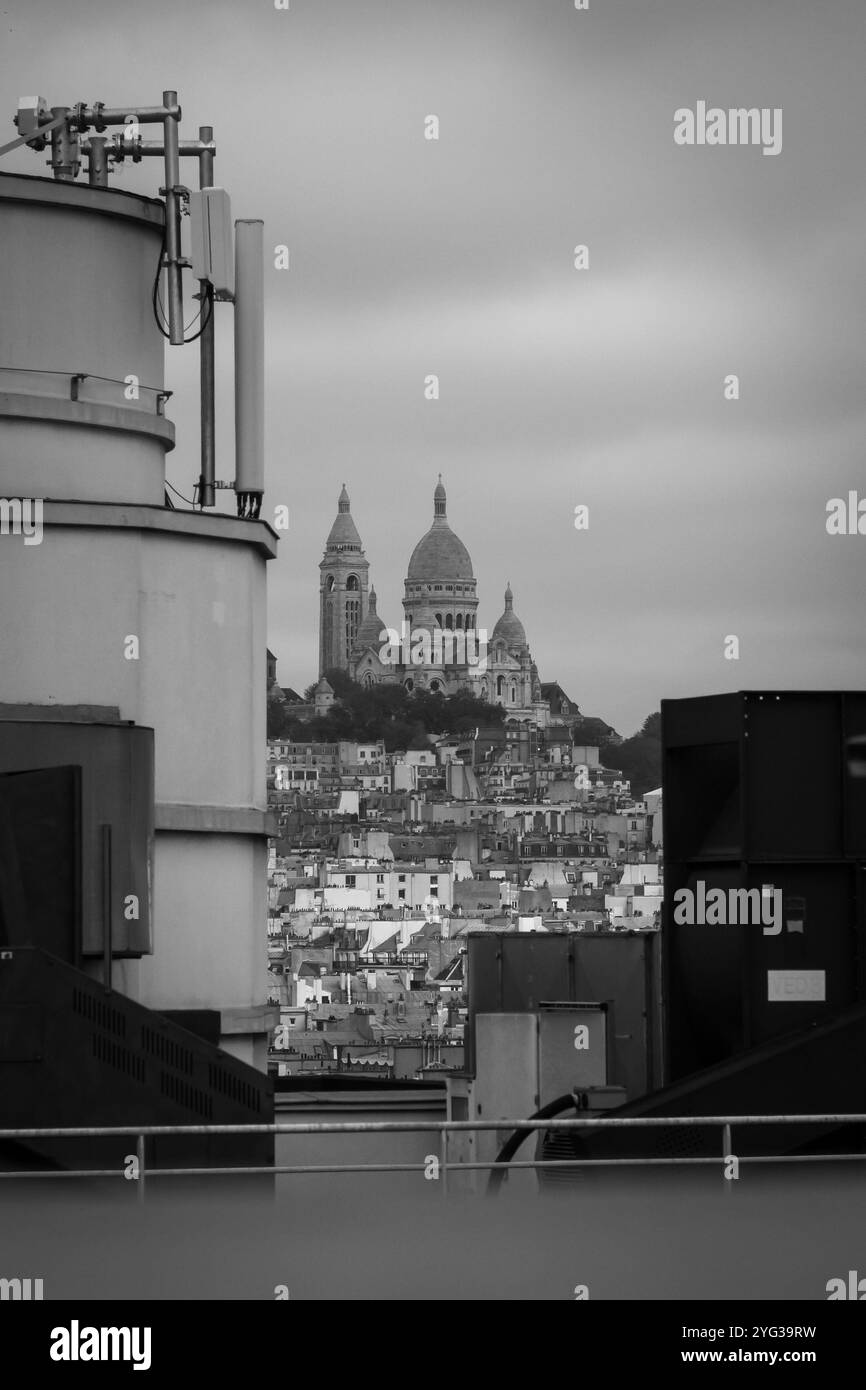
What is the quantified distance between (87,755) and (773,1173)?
506 cm

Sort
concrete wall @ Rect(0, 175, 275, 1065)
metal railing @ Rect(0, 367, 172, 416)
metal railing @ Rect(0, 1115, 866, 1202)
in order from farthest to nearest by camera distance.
Result: metal railing @ Rect(0, 367, 172, 416) < concrete wall @ Rect(0, 175, 275, 1065) < metal railing @ Rect(0, 1115, 866, 1202)

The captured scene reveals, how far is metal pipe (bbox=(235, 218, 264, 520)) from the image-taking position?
54.2 ft

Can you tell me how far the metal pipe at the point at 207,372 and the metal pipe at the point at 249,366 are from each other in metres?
0.20

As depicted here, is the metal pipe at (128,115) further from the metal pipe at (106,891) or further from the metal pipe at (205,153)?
the metal pipe at (106,891)

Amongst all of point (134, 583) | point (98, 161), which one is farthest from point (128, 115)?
point (134, 583)

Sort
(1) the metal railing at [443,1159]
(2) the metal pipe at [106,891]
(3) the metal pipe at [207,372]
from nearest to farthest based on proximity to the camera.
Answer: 1. (1) the metal railing at [443,1159]
2. (2) the metal pipe at [106,891]
3. (3) the metal pipe at [207,372]

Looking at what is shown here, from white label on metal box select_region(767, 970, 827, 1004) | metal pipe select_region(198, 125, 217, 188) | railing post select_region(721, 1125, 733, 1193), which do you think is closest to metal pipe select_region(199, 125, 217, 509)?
metal pipe select_region(198, 125, 217, 188)

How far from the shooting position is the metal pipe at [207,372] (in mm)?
16375

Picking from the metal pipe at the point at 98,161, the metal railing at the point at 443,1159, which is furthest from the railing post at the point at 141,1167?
the metal pipe at the point at 98,161

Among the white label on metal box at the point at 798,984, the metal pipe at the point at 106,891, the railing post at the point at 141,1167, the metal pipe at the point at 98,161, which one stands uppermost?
the metal pipe at the point at 98,161

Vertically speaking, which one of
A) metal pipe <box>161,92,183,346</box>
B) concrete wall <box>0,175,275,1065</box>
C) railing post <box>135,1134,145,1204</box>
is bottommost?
railing post <box>135,1134,145,1204</box>

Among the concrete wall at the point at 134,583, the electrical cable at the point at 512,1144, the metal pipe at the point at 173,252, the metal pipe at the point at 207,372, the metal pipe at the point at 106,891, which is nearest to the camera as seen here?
the electrical cable at the point at 512,1144

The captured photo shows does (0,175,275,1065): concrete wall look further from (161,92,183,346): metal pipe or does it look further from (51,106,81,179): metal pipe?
(51,106,81,179): metal pipe

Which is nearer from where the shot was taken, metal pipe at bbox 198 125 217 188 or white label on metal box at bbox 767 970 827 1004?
white label on metal box at bbox 767 970 827 1004
